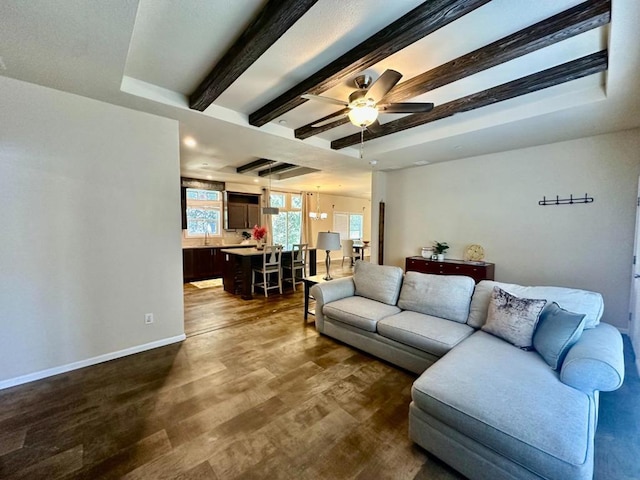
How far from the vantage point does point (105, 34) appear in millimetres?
1794

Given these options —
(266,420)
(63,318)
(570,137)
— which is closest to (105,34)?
(63,318)

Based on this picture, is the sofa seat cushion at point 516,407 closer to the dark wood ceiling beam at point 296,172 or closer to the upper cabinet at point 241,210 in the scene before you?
the dark wood ceiling beam at point 296,172

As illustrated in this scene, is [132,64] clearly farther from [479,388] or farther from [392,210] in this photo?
[392,210]

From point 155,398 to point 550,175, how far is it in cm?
557

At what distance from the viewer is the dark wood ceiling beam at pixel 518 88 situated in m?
2.23

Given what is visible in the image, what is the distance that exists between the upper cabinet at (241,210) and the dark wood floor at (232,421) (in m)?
5.01

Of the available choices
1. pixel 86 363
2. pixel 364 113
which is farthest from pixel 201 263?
pixel 364 113

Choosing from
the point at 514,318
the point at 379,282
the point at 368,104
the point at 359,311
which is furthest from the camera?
the point at 379,282

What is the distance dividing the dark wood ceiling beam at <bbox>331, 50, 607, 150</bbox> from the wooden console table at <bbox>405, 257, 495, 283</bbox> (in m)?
2.50

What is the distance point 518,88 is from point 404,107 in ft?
3.78

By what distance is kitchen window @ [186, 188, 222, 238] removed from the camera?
7.22 metres

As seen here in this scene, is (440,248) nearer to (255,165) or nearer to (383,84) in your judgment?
Answer: (383,84)

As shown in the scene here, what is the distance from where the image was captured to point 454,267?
462cm

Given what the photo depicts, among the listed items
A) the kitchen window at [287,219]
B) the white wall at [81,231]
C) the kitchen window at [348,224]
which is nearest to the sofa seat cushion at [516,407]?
the white wall at [81,231]
